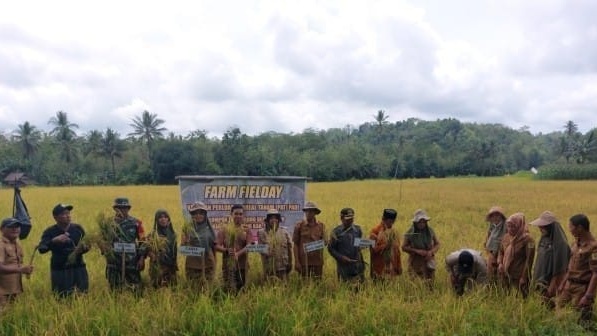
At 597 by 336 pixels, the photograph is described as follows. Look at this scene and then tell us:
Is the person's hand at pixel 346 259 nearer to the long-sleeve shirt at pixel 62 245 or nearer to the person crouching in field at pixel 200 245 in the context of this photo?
the person crouching in field at pixel 200 245

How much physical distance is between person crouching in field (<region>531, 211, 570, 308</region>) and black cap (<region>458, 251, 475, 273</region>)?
29.5 inches

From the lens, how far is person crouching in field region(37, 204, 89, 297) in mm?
5680

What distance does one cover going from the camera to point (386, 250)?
21.1 ft

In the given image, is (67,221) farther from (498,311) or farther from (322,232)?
(498,311)

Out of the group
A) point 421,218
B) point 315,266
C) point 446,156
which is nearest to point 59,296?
point 315,266

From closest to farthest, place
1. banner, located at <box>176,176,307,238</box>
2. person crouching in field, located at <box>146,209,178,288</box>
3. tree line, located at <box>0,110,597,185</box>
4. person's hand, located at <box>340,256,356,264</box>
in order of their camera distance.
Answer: person crouching in field, located at <box>146,209,178,288</box>
person's hand, located at <box>340,256,356,264</box>
banner, located at <box>176,176,307,238</box>
tree line, located at <box>0,110,597,185</box>

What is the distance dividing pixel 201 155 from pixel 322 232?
4635 cm

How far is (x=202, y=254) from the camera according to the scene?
573 centimetres

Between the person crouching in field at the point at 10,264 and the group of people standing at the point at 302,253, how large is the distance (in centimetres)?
1

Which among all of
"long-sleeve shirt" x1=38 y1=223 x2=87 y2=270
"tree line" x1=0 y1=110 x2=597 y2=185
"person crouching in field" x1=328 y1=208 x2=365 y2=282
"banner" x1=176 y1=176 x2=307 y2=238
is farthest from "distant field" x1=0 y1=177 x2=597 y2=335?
"tree line" x1=0 y1=110 x2=597 y2=185

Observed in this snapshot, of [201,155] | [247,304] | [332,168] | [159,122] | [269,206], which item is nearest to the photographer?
[247,304]

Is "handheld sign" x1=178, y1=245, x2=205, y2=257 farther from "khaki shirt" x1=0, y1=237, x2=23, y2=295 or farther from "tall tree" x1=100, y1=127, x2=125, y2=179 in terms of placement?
"tall tree" x1=100, y1=127, x2=125, y2=179

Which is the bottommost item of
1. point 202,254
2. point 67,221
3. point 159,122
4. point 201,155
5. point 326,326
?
point 326,326

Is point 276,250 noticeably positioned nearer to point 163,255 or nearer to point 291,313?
point 291,313
